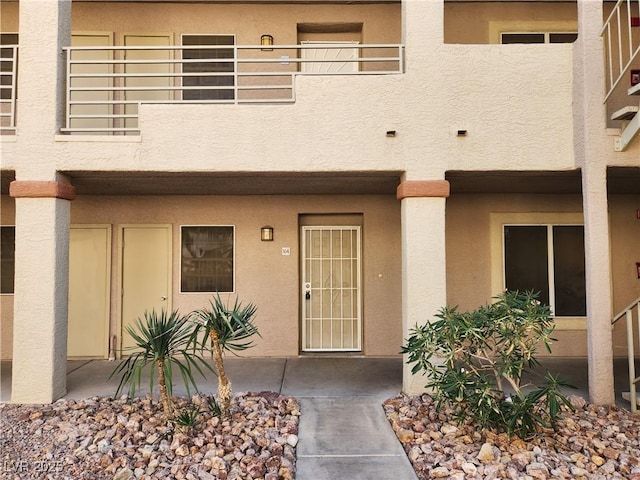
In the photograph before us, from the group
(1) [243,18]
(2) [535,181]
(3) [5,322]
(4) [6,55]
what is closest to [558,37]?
(2) [535,181]

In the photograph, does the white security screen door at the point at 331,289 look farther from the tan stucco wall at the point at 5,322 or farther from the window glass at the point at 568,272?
the tan stucco wall at the point at 5,322

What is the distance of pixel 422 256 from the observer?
18.6 ft

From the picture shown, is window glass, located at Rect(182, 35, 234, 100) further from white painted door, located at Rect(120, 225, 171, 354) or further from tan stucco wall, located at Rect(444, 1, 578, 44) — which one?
tan stucco wall, located at Rect(444, 1, 578, 44)

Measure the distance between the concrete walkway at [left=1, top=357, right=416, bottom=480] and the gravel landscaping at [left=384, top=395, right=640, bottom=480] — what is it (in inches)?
10.1

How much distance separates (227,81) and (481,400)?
6.70 meters

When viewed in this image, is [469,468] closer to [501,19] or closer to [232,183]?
[232,183]

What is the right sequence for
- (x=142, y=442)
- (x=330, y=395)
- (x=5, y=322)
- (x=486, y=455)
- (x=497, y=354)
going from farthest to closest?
(x=5, y=322) → (x=330, y=395) → (x=497, y=354) → (x=142, y=442) → (x=486, y=455)

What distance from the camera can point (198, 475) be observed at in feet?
12.6

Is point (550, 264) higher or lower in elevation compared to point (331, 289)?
higher

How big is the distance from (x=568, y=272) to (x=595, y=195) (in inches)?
111

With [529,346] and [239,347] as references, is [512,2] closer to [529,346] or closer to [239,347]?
[529,346]

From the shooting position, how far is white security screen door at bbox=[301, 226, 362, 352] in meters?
8.04

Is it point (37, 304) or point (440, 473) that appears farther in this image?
point (37, 304)

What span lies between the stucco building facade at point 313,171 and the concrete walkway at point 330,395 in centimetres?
50
